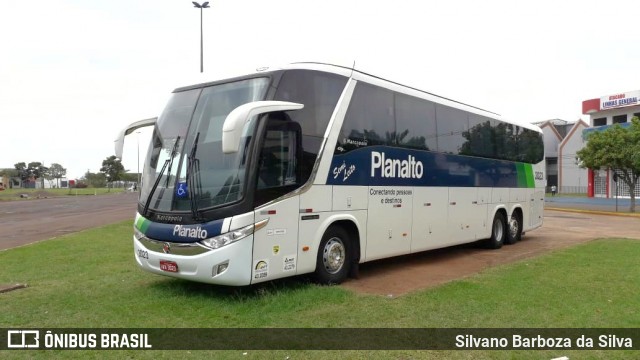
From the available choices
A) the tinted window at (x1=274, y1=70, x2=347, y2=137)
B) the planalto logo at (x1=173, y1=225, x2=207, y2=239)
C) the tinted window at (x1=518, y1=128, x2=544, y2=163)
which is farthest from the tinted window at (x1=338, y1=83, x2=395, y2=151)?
the tinted window at (x1=518, y1=128, x2=544, y2=163)

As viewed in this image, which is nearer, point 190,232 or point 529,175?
point 190,232

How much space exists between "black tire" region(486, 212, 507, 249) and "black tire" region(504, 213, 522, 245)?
0.45 feet

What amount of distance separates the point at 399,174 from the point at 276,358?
5202 mm

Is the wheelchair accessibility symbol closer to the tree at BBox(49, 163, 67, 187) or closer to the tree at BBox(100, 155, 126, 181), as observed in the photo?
the tree at BBox(100, 155, 126, 181)

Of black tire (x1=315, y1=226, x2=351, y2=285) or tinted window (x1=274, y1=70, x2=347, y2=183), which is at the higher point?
tinted window (x1=274, y1=70, x2=347, y2=183)

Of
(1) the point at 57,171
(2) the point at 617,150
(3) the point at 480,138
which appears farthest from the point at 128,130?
(1) the point at 57,171

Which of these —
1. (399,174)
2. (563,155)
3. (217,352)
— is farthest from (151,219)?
(563,155)

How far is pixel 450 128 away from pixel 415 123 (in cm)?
155

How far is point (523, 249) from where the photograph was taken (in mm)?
13070

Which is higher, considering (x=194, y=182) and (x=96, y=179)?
(x=96, y=179)

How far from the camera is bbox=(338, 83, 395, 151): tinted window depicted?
8219 millimetres

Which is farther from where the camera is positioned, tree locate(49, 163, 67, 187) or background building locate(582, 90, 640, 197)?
tree locate(49, 163, 67, 187)

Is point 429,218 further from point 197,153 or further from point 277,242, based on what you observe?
point 197,153

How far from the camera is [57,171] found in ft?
396
